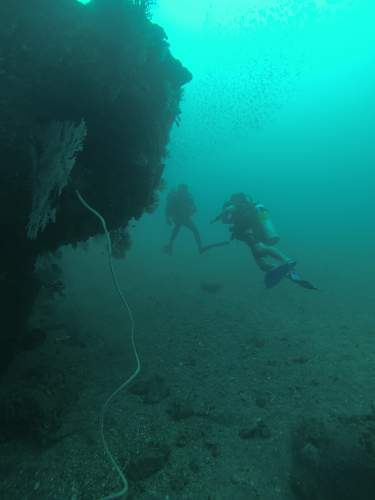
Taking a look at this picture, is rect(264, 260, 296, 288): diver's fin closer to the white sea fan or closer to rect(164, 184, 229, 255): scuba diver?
rect(164, 184, 229, 255): scuba diver

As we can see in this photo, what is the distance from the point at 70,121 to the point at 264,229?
23.2ft

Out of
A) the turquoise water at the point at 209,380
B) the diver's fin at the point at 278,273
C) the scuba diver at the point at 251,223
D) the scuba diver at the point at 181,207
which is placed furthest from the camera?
the scuba diver at the point at 181,207

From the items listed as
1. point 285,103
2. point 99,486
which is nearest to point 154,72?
point 99,486

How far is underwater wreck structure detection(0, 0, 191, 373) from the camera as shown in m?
4.26

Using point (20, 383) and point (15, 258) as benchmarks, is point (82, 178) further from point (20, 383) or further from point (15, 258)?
point (20, 383)

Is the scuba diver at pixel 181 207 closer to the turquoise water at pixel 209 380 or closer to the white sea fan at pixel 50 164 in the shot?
the turquoise water at pixel 209 380

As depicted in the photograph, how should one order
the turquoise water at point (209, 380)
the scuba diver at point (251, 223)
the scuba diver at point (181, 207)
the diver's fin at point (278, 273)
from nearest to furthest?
the turquoise water at point (209, 380), the diver's fin at point (278, 273), the scuba diver at point (251, 223), the scuba diver at point (181, 207)

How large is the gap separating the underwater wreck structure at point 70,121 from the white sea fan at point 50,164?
15 millimetres

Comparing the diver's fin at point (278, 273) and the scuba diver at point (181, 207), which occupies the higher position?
the scuba diver at point (181, 207)

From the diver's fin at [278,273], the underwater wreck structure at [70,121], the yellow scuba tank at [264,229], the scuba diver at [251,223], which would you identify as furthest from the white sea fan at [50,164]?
the yellow scuba tank at [264,229]

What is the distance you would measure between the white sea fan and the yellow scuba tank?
7.00 meters

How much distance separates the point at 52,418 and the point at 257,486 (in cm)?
288

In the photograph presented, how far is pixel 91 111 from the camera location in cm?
488

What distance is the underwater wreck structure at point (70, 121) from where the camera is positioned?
14.0 ft
